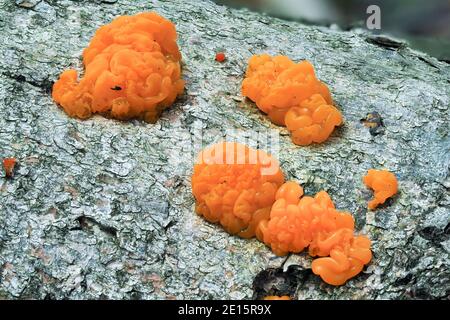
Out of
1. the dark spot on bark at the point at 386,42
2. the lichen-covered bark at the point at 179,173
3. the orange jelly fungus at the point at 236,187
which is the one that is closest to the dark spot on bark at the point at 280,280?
the lichen-covered bark at the point at 179,173

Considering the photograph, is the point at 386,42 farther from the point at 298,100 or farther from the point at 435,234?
the point at 435,234

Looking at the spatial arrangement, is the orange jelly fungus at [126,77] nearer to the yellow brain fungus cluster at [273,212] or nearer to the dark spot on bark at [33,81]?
the dark spot on bark at [33,81]

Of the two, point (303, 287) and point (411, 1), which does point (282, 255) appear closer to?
point (303, 287)

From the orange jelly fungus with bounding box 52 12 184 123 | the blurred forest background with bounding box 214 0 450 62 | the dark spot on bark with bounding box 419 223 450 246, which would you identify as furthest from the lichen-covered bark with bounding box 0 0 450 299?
the blurred forest background with bounding box 214 0 450 62

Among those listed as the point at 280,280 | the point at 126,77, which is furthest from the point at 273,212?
the point at 126,77

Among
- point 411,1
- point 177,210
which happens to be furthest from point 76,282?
point 411,1

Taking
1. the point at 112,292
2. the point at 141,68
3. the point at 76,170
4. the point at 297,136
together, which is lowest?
the point at 112,292

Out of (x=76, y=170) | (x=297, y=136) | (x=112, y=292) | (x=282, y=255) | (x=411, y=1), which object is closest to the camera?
(x=112, y=292)
